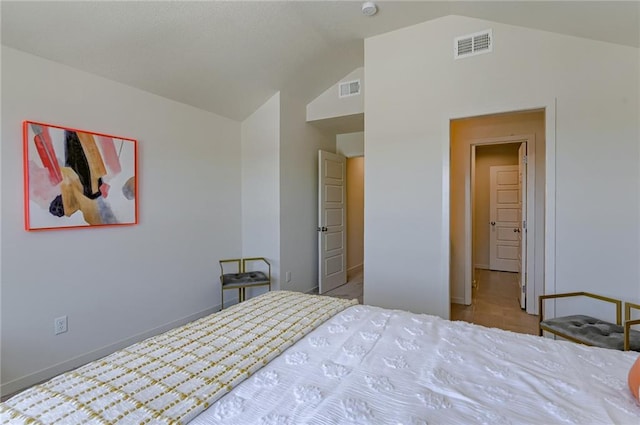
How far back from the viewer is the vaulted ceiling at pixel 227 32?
2.01 metres

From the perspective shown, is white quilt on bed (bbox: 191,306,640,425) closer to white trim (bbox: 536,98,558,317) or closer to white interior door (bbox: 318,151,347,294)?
white trim (bbox: 536,98,558,317)

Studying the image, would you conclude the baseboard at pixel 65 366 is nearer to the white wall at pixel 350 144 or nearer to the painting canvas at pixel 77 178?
the painting canvas at pixel 77 178

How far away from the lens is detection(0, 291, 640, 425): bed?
881mm

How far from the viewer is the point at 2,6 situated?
182 cm

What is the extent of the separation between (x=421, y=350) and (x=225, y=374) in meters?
0.78

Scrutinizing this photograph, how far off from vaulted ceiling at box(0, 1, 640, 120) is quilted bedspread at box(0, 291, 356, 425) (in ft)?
6.86

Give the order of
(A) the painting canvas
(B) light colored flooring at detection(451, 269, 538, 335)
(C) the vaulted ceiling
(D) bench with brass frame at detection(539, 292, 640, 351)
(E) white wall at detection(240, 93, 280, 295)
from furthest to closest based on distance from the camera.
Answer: (E) white wall at detection(240, 93, 280, 295), (B) light colored flooring at detection(451, 269, 538, 335), (A) the painting canvas, (C) the vaulted ceiling, (D) bench with brass frame at detection(539, 292, 640, 351)

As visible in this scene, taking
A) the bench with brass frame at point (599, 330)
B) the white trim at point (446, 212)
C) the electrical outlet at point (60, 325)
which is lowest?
the electrical outlet at point (60, 325)

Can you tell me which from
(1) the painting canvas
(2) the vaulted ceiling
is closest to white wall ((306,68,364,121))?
(2) the vaulted ceiling

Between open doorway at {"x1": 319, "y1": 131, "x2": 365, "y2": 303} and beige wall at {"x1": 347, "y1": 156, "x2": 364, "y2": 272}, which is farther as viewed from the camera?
beige wall at {"x1": 347, "y1": 156, "x2": 364, "y2": 272}

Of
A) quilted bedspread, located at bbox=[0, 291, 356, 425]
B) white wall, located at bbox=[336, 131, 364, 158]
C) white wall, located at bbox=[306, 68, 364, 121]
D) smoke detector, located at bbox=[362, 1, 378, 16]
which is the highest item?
smoke detector, located at bbox=[362, 1, 378, 16]

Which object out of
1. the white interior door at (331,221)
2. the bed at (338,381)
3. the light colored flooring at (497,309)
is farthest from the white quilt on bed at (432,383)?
the white interior door at (331,221)

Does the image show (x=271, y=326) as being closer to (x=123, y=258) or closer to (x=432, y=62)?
(x=123, y=258)

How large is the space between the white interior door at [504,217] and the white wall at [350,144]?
2.68m
